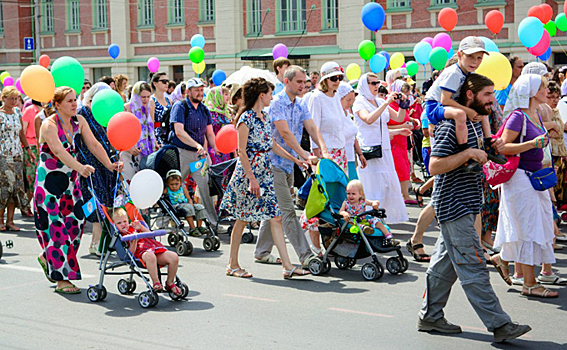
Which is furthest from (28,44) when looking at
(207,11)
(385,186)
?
(385,186)

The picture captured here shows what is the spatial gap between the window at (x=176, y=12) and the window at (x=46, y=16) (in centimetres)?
768

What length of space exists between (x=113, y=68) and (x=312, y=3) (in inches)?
428

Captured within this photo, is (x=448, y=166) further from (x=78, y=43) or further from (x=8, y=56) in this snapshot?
(x=8, y=56)

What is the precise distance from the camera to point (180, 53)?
36.8 m

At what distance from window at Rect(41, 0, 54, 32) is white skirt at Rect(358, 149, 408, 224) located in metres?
33.6

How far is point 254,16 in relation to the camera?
115 ft

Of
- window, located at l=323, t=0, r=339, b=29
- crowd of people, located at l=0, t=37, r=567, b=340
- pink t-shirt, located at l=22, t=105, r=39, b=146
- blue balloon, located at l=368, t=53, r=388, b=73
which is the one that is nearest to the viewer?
crowd of people, located at l=0, t=37, r=567, b=340

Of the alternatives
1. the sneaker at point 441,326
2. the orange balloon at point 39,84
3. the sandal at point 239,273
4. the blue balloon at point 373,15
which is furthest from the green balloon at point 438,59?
the sneaker at point 441,326

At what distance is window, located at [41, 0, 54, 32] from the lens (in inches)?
1614

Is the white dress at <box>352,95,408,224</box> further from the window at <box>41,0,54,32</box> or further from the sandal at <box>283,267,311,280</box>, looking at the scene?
the window at <box>41,0,54,32</box>

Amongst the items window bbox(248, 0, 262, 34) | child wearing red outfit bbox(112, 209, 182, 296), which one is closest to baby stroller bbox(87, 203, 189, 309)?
child wearing red outfit bbox(112, 209, 182, 296)

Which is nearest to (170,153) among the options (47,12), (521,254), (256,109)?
(256,109)

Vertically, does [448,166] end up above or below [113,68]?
below

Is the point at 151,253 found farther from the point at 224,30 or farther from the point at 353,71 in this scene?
the point at 224,30
